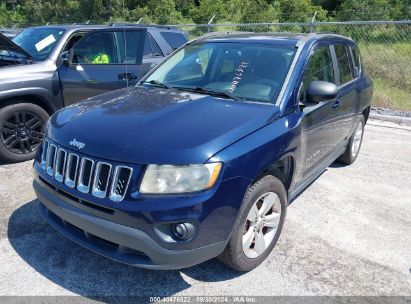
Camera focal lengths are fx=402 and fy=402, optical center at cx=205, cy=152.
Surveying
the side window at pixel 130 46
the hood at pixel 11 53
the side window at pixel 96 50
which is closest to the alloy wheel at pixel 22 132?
the hood at pixel 11 53

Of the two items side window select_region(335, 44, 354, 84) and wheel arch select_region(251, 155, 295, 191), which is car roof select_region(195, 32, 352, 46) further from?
wheel arch select_region(251, 155, 295, 191)

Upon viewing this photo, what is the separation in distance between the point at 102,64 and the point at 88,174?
335cm

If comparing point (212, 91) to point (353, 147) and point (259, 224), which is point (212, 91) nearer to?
point (259, 224)

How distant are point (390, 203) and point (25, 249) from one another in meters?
3.72

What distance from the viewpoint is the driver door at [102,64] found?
536cm

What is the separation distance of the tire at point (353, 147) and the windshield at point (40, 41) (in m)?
4.17

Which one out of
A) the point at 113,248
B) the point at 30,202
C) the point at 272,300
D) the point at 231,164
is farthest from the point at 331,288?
the point at 30,202

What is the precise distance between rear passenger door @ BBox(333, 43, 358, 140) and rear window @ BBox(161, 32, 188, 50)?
2.90 m

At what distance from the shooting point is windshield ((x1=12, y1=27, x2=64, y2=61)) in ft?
17.9

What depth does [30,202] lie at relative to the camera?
161 inches

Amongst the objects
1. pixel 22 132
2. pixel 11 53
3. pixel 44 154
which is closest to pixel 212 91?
pixel 44 154

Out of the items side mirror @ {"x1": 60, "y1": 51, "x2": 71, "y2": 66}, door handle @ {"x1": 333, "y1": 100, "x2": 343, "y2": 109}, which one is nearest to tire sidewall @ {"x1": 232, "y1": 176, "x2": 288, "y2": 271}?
door handle @ {"x1": 333, "y1": 100, "x2": 343, "y2": 109}

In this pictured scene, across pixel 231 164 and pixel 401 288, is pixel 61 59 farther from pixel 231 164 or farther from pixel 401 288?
pixel 401 288

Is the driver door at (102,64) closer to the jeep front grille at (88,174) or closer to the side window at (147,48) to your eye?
the side window at (147,48)
